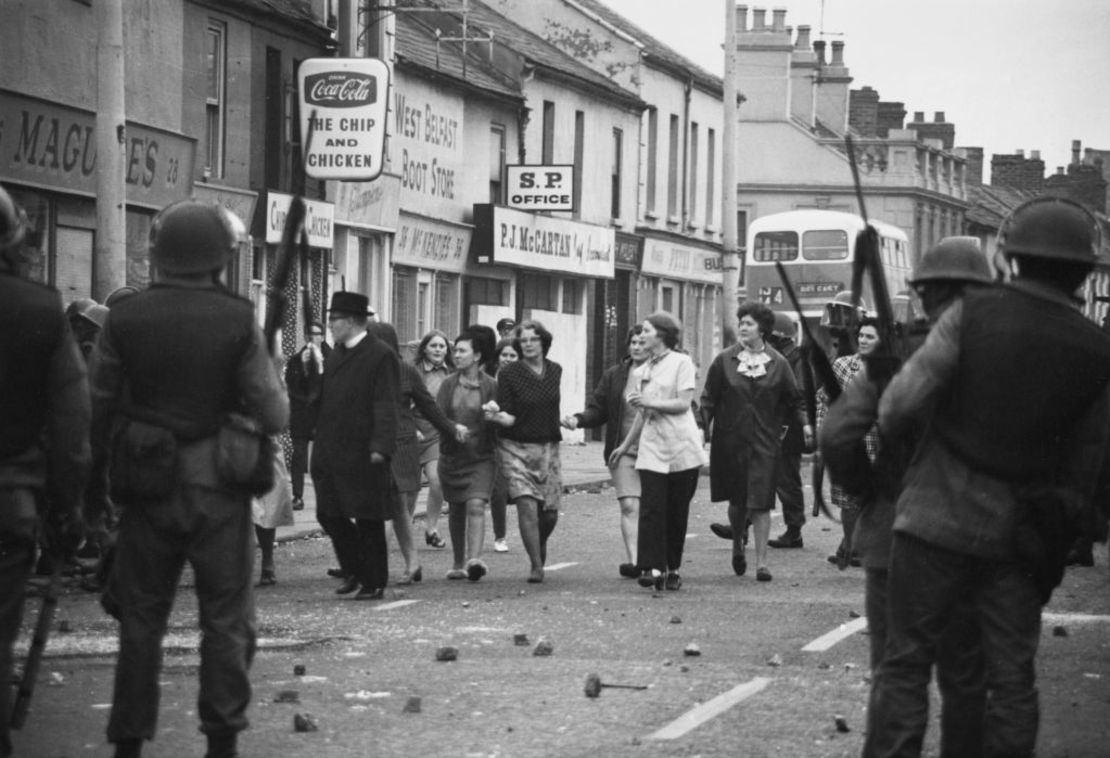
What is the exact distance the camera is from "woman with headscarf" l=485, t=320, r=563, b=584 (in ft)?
51.5

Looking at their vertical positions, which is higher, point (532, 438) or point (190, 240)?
point (190, 240)

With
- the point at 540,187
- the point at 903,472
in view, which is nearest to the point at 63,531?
the point at 903,472

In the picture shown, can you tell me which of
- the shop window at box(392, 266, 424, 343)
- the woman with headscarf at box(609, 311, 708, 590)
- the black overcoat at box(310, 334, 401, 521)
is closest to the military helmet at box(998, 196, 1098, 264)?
the black overcoat at box(310, 334, 401, 521)

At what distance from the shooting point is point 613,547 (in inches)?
749

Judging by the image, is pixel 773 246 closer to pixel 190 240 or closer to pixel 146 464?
pixel 190 240

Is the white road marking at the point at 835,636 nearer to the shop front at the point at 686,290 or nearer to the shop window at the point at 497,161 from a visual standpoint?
the shop window at the point at 497,161

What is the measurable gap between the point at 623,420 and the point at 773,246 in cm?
3483

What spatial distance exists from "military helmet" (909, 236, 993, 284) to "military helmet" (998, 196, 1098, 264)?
38cm

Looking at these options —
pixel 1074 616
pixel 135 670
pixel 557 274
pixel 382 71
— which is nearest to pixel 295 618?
pixel 1074 616

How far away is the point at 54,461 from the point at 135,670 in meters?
0.71

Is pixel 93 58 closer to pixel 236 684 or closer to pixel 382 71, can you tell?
pixel 382 71

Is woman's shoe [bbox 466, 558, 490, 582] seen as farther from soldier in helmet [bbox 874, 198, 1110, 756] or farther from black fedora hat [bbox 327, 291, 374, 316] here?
soldier in helmet [bbox 874, 198, 1110, 756]

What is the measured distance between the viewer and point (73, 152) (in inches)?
884

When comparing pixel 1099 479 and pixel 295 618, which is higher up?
pixel 1099 479
